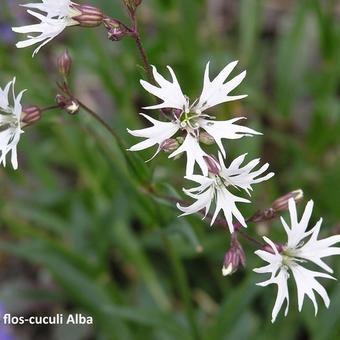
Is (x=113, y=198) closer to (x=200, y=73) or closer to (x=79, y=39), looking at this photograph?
(x=200, y=73)

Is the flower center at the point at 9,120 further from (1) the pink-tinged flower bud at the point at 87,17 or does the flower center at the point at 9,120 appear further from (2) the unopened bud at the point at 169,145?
(2) the unopened bud at the point at 169,145

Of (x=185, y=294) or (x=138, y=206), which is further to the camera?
(x=138, y=206)

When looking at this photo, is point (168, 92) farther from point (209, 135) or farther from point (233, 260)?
point (233, 260)

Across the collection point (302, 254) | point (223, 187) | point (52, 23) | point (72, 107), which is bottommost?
point (302, 254)

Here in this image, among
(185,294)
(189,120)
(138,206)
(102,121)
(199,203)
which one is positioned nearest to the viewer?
(199,203)

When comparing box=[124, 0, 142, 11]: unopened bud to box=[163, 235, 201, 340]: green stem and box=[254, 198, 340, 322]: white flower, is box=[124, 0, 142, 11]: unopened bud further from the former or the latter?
box=[163, 235, 201, 340]: green stem

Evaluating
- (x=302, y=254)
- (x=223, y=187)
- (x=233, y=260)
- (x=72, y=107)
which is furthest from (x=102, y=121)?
(x=302, y=254)

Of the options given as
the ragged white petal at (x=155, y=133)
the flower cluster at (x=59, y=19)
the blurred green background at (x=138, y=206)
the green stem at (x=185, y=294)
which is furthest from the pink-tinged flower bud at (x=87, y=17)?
the green stem at (x=185, y=294)
